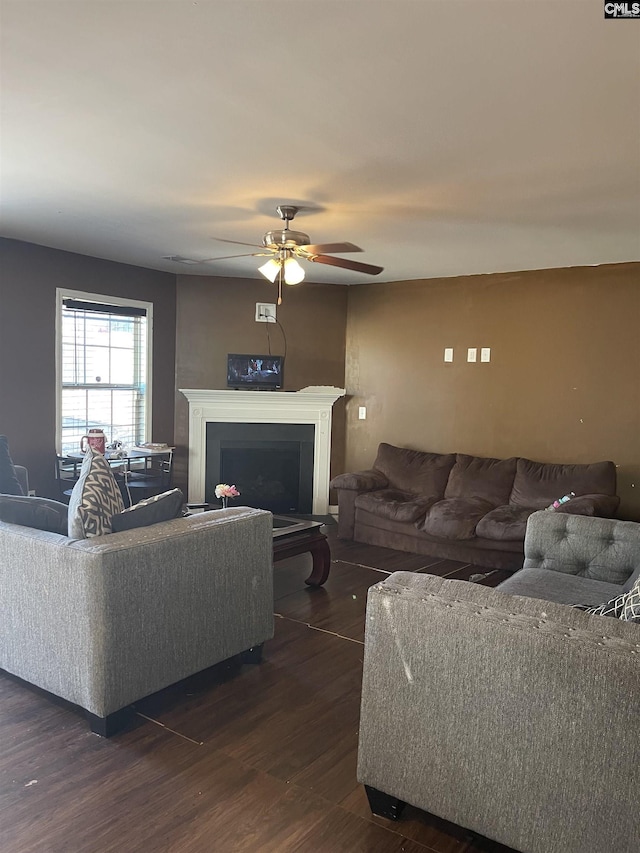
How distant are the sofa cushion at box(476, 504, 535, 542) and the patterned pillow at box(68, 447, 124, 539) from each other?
2.96 m

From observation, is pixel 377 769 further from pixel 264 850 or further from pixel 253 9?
pixel 253 9

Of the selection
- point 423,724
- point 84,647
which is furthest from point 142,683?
point 423,724

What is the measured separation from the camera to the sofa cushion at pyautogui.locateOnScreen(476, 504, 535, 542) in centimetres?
476

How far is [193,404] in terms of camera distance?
649cm

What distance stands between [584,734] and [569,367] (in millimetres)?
4380

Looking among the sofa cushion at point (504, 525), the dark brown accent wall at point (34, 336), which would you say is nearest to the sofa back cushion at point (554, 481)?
the sofa cushion at point (504, 525)

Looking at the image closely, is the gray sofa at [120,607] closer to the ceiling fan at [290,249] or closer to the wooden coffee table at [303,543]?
the wooden coffee table at [303,543]

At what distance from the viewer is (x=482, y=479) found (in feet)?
18.6

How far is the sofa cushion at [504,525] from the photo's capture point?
4.76 meters

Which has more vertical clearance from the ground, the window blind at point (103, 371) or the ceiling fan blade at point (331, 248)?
the ceiling fan blade at point (331, 248)

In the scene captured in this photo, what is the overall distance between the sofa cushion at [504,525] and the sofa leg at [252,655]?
231 centimetres

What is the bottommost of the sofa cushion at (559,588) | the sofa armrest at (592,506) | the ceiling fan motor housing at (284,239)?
the sofa cushion at (559,588)

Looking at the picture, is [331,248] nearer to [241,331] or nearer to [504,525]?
[504,525]

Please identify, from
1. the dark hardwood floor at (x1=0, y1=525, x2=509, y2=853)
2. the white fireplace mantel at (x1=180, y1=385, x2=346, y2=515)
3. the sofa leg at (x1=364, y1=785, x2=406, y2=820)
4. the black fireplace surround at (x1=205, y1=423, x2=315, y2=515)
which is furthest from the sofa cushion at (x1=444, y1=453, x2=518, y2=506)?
the sofa leg at (x1=364, y1=785, x2=406, y2=820)
